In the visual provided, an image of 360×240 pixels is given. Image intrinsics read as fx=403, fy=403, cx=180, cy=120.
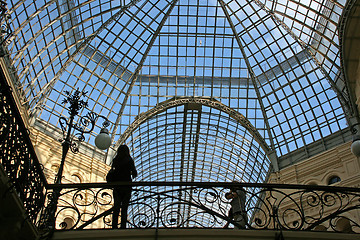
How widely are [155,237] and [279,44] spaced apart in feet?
91.7

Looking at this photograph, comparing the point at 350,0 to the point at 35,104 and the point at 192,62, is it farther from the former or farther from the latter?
the point at 35,104

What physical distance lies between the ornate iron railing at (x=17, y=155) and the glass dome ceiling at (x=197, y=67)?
19.4 metres

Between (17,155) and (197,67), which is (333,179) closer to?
(197,67)

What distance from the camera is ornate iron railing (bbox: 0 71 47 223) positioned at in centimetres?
751

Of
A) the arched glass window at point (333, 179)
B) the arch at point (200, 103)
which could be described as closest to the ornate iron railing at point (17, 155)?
the arched glass window at point (333, 179)

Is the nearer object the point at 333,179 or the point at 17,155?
the point at 17,155

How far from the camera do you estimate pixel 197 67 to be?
36562mm

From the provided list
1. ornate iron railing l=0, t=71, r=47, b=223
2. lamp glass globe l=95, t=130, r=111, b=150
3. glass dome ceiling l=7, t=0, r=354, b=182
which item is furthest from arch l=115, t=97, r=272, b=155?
ornate iron railing l=0, t=71, r=47, b=223

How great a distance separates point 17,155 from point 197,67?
1165 inches

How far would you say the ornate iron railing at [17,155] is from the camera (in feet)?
24.6

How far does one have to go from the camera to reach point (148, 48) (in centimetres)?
3478

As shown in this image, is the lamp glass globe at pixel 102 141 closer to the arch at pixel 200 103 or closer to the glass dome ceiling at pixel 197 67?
the glass dome ceiling at pixel 197 67

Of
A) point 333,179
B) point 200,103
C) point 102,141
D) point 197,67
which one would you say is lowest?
point 102,141

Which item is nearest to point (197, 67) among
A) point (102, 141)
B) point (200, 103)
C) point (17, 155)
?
point (200, 103)
